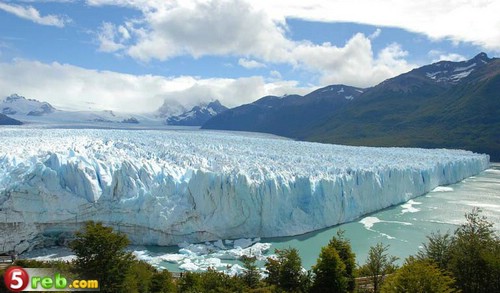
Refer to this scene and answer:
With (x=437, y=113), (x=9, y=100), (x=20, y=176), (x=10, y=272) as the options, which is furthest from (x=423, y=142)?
(x=9, y=100)

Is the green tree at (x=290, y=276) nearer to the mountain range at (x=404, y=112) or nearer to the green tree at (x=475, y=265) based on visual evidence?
the green tree at (x=475, y=265)

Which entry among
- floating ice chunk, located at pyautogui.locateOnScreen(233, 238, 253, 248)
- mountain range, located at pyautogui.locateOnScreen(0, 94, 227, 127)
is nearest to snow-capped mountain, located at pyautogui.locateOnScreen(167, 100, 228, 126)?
mountain range, located at pyautogui.locateOnScreen(0, 94, 227, 127)

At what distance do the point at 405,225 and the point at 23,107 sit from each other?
506 ft

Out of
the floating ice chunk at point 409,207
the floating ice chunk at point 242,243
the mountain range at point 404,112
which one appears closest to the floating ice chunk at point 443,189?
the floating ice chunk at point 409,207

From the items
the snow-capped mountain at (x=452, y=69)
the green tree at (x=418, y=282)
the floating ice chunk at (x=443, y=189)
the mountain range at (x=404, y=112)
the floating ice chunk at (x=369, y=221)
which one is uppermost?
the snow-capped mountain at (x=452, y=69)

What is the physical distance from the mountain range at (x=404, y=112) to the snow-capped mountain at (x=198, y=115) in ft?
82.7

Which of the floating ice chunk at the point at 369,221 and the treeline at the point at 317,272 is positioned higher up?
the treeline at the point at 317,272

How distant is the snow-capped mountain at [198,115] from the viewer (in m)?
165

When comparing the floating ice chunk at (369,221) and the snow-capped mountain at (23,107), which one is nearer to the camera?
the floating ice chunk at (369,221)

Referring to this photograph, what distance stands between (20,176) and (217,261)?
976 cm

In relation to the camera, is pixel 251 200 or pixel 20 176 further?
pixel 251 200

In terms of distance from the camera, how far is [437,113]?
3775 inches

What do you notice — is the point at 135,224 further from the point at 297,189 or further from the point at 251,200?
the point at 297,189

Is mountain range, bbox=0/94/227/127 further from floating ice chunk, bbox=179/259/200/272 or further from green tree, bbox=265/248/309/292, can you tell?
green tree, bbox=265/248/309/292
